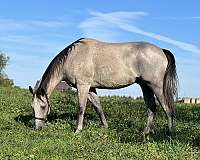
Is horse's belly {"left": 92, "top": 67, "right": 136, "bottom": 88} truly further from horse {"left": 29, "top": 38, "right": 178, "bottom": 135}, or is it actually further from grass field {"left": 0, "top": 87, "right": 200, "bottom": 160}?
grass field {"left": 0, "top": 87, "right": 200, "bottom": 160}

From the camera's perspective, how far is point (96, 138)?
9281 millimetres

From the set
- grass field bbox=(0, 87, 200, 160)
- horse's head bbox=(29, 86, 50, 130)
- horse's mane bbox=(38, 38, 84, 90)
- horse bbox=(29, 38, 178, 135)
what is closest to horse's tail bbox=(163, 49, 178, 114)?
horse bbox=(29, 38, 178, 135)

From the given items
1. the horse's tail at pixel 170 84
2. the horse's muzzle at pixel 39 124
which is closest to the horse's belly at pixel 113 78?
the horse's tail at pixel 170 84

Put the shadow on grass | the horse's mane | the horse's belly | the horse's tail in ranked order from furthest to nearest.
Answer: the shadow on grass
the horse's mane
the horse's belly
the horse's tail

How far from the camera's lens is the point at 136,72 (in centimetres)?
1093

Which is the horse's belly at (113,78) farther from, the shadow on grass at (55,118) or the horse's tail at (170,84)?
the shadow on grass at (55,118)

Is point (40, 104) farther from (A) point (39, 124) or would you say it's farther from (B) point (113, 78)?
(B) point (113, 78)

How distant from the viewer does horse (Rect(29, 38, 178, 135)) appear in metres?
10.8

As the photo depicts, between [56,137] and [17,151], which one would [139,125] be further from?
[17,151]

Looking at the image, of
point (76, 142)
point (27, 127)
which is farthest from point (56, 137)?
point (27, 127)

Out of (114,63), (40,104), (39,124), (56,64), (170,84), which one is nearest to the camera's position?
(170,84)

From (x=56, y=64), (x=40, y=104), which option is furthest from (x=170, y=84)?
(x=40, y=104)

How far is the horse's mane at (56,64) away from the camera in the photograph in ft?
37.1

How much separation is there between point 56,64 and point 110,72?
139cm
